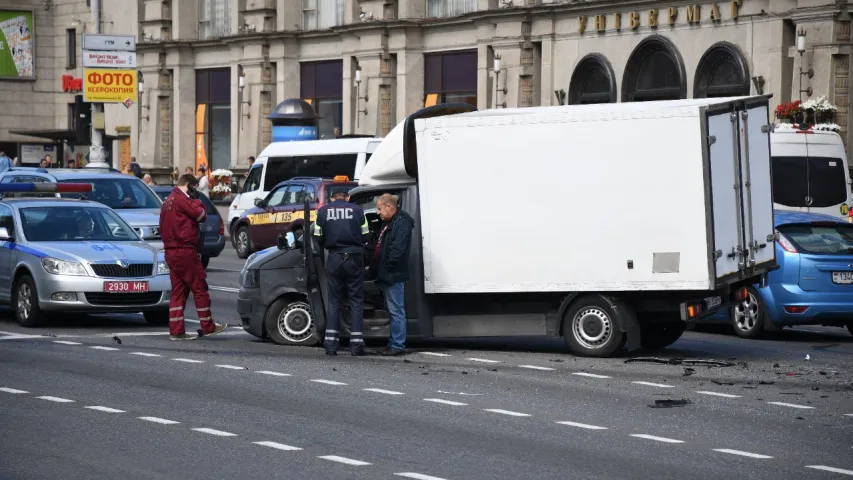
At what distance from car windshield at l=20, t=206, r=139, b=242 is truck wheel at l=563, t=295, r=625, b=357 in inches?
252

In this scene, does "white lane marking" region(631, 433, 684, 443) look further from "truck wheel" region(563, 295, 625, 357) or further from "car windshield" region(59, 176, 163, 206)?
"car windshield" region(59, 176, 163, 206)

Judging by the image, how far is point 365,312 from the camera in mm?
15977

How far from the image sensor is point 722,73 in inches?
1404

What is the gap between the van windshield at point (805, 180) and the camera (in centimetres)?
2623

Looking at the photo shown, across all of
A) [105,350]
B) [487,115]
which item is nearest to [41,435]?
[105,350]

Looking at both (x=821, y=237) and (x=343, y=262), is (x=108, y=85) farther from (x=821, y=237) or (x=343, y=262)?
(x=343, y=262)

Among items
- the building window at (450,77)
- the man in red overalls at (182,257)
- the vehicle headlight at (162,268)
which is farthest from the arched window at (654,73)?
the man in red overalls at (182,257)

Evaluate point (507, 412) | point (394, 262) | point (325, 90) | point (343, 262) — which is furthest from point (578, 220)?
point (325, 90)

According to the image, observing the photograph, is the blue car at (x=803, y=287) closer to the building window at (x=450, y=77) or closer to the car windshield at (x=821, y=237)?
the car windshield at (x=821, y=237)

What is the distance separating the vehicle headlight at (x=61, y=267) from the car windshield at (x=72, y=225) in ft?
2.47

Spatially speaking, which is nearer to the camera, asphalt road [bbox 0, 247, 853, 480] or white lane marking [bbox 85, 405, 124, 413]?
asphalt road [bbox 0, 247, 853, 480]

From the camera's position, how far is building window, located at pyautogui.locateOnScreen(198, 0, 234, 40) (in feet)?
174

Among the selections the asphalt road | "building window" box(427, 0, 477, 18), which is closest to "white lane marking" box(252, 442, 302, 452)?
the asphalt road

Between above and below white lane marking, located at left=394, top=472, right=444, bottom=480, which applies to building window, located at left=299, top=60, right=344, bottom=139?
→ above
